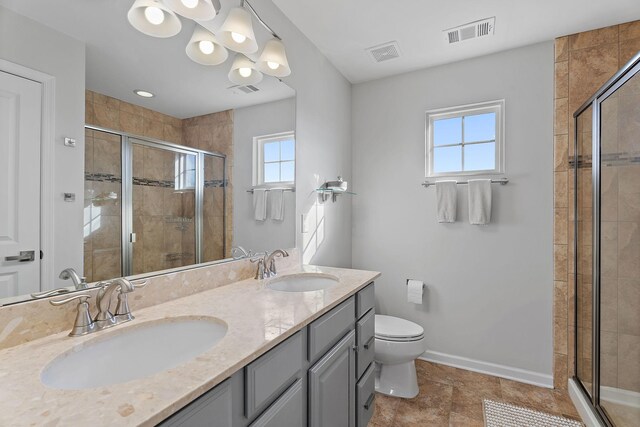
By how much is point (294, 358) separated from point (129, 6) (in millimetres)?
1370

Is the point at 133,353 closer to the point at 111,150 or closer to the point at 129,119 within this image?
the point at 111,150

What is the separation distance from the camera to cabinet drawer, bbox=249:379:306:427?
881 mm

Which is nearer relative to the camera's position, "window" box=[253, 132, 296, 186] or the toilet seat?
"window" box=[253, 132, 296, 186]

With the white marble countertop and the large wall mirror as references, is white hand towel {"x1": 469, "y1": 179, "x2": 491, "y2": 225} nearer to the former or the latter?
the white marble countertop

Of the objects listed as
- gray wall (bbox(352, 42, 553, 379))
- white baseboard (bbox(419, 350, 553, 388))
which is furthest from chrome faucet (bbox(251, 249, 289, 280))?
white baseboard (bbox(419, 350, 553, 388))

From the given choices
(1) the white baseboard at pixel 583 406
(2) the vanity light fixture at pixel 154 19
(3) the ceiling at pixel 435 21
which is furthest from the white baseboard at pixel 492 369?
(2) the vanity light fixture at pixel 154 19

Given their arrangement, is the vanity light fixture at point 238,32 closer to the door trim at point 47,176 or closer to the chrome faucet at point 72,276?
the door trim at point 47,176

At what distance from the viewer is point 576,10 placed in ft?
6.14

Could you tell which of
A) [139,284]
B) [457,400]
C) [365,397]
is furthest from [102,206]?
[457,400]

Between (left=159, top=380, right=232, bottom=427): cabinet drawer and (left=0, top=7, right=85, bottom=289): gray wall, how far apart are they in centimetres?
63

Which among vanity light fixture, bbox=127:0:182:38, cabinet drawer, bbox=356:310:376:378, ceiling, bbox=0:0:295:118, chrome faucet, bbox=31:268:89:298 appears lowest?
cabinet drawer, bbox=356:310:376:378

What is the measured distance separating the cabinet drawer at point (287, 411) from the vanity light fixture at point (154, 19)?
1.39m

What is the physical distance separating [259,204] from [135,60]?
0.89 metres

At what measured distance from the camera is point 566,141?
6.97ft
